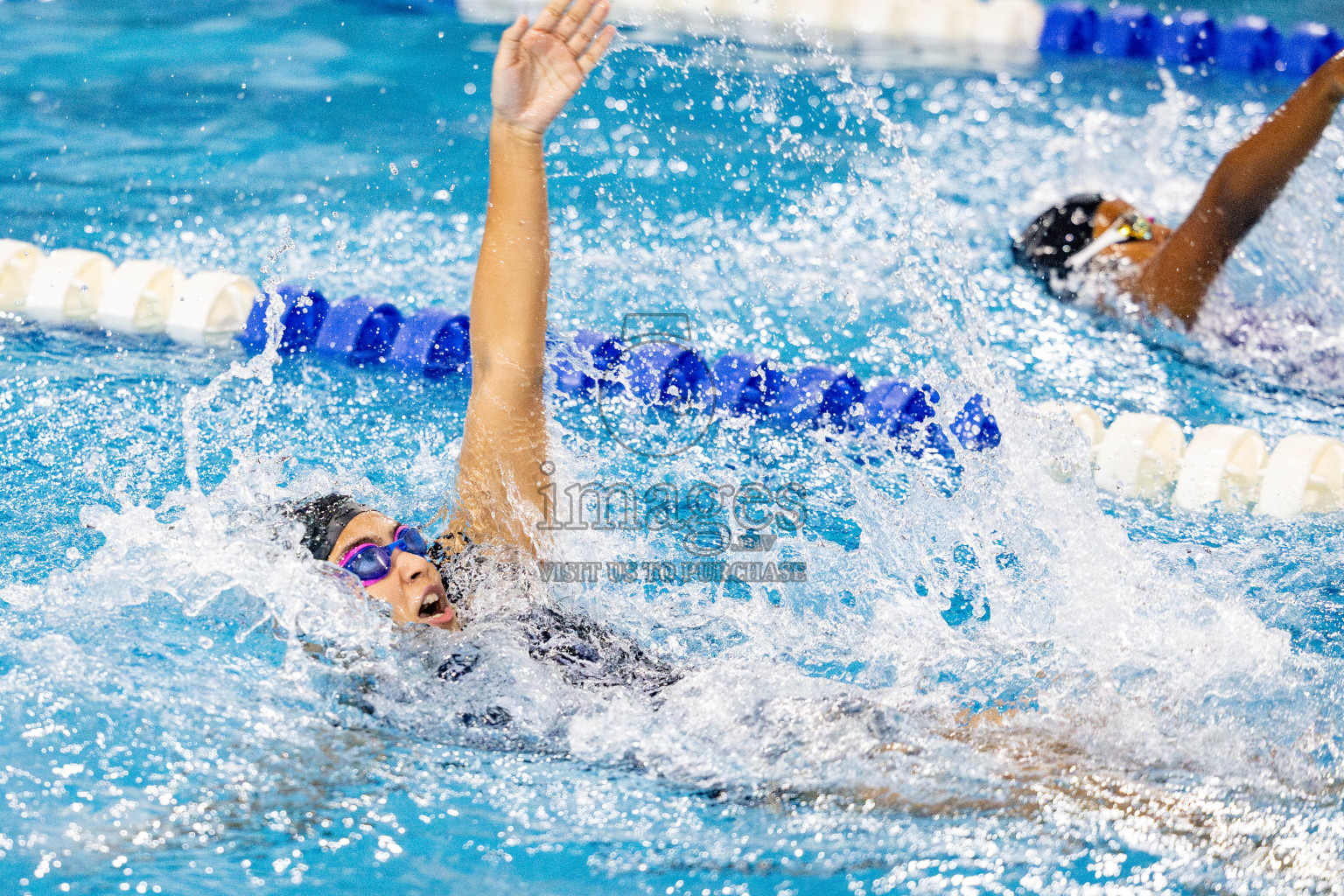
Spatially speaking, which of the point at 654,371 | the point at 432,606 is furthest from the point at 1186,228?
the point at 432,606

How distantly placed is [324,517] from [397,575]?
167 millimetres

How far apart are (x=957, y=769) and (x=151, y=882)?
47.9 inches

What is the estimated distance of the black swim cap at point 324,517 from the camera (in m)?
1.99

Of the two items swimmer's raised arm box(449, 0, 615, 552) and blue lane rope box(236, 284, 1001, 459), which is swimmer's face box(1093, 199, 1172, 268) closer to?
blue lane rope box(236, 284, 1001, 459)

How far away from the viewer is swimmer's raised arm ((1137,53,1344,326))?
297 cm

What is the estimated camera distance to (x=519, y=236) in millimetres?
2033

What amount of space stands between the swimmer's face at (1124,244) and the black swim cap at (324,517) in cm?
251

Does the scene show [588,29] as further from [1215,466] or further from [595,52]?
[1215,466]

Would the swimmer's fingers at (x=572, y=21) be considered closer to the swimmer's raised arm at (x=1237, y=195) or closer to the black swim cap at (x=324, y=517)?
the black swim cap at (x=324, y=517)

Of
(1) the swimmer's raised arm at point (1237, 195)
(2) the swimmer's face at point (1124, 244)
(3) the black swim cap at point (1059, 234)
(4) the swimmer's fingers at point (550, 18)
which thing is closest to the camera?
(4) the swimmer's fingers at point (550, 18)

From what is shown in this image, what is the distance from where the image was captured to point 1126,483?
9.53 feet

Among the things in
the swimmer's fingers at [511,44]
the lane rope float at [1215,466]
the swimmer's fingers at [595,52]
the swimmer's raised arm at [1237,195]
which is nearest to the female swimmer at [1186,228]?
the swimmer's raised arm at [1237,195]

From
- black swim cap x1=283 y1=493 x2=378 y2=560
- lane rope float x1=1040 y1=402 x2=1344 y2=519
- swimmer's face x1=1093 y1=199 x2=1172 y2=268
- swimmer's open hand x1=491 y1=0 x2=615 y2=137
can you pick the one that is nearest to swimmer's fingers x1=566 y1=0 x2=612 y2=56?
swimmer's open hand x1=491 y1=0 x2=615 y2=137

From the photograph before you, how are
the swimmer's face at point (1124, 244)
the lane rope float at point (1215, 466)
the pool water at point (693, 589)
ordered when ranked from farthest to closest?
the swimmer's face at point (1124, 244) < the lane rope float at point (1215, 466) < the pool water at point (693, 589)
